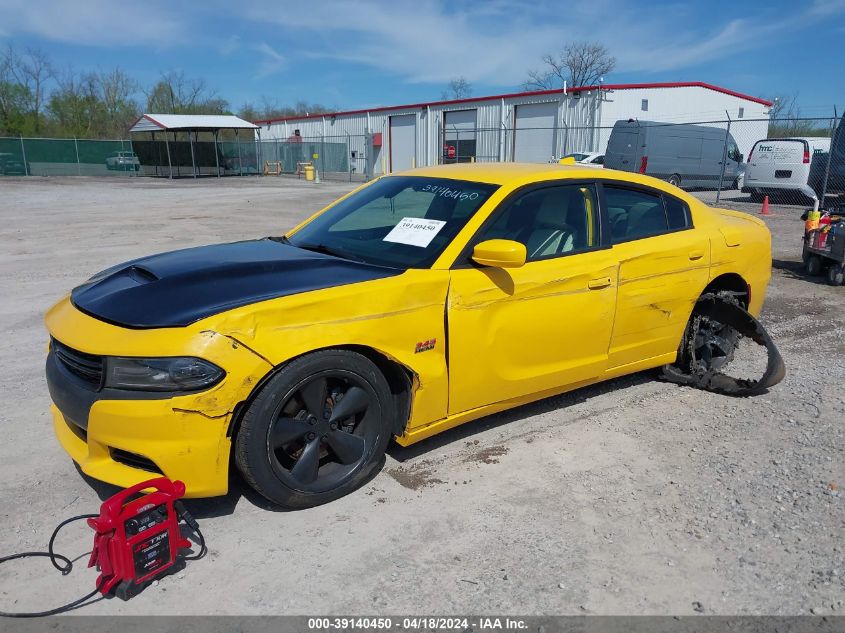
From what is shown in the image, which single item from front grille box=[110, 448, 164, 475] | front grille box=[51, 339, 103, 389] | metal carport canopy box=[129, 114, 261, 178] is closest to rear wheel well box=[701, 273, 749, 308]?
front grille box=[110, 448, 164, 475]

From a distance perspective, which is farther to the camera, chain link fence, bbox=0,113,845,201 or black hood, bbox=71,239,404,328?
chain link fence, bbox=0,113,845,201

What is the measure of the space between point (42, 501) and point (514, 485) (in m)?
2.38

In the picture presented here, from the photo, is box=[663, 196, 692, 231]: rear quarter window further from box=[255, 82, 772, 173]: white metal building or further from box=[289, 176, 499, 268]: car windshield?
box=[255, 82, 772, 173]: white metal building

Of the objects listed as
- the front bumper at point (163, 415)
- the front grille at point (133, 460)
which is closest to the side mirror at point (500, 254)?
the front bumper at point (163, 415)

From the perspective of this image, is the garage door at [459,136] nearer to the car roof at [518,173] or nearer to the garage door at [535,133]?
the garage door at [535,133]

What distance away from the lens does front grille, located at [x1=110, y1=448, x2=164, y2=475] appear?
2766mm

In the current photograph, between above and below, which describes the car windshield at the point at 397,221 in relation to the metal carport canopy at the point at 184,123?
below

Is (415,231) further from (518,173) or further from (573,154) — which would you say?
(573,154)

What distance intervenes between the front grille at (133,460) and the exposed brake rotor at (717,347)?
146 inches

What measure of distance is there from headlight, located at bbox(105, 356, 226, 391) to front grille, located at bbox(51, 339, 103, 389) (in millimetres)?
172

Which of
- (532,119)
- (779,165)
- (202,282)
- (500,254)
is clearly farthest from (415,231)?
(532,119)

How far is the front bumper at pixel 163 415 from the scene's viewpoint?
2.64 m

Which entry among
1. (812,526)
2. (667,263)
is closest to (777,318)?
(667,263)

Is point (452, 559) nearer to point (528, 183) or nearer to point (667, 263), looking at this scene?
point (528, 183)
